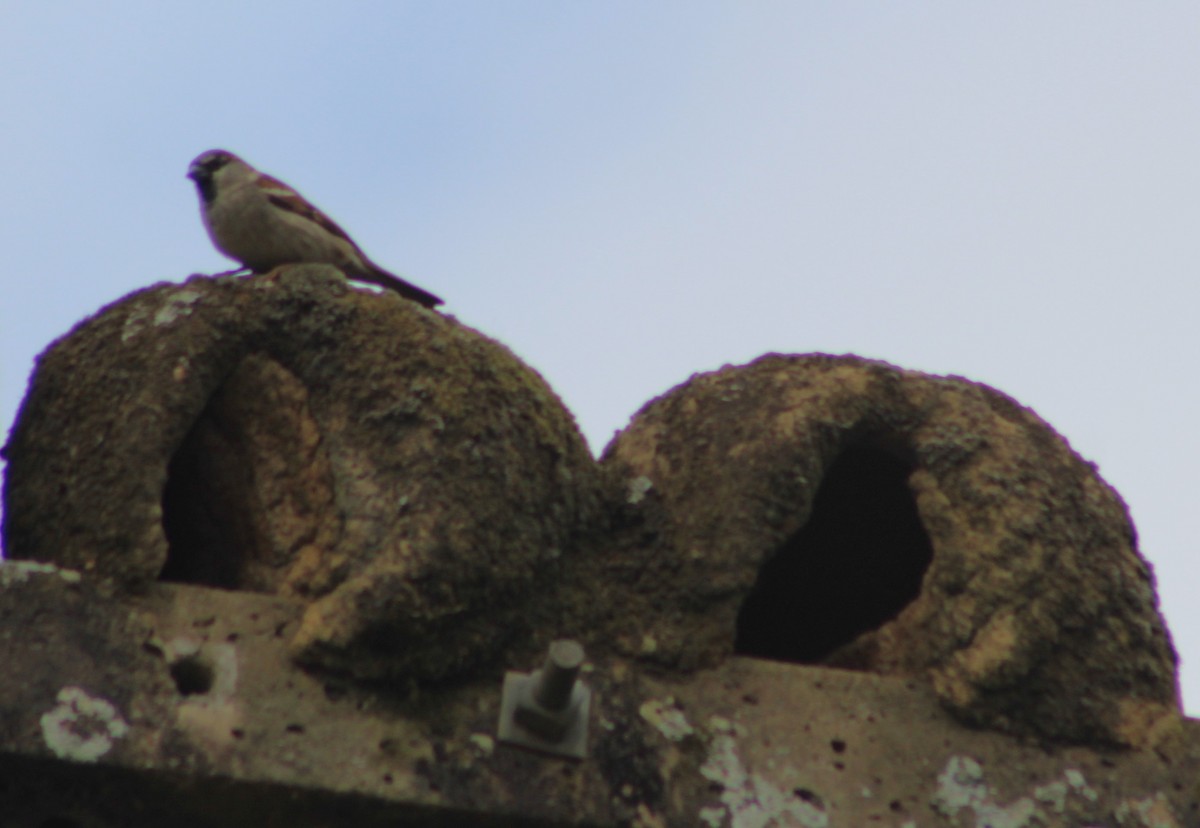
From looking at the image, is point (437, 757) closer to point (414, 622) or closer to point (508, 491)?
point (414, 622)

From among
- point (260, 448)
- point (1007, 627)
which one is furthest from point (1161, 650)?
point (260, 448)

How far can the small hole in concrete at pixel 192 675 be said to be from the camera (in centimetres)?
320

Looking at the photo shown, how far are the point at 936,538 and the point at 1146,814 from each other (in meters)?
0.70

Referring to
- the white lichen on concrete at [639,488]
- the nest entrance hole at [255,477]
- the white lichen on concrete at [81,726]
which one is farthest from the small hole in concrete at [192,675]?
the white lichen on concrete at [639,488]

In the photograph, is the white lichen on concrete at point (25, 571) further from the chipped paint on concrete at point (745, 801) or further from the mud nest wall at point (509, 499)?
the chipped paint on concrete at point (745, 801)

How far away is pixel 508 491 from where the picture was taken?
3.52 m

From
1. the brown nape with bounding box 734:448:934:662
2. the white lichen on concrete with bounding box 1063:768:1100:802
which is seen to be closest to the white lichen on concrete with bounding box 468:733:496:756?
the white lichen on concrete with bounding box 1063:768:1100:802

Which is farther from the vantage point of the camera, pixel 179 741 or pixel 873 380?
pixel 873 380

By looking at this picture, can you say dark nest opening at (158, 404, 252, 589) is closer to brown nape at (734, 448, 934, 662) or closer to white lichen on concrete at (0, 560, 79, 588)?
white lichen on concrete at (0, 560, 79, 588)

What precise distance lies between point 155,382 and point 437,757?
2.91ft

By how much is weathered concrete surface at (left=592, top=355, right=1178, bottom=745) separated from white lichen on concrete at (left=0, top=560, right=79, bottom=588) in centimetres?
101

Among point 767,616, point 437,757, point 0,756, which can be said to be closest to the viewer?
point 0,756

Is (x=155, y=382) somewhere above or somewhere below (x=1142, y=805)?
above

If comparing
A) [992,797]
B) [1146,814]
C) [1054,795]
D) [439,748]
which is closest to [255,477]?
[439,748]
